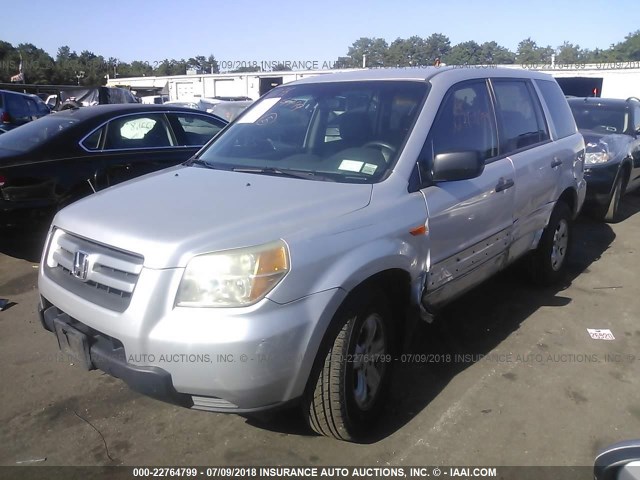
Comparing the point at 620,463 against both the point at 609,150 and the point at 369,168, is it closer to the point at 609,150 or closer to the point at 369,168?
the point at 369,168

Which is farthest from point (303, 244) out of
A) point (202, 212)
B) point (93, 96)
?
point (93, 96)

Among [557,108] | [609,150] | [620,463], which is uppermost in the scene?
[557,108]

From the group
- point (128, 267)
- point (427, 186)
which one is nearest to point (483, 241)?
point (427, 186)

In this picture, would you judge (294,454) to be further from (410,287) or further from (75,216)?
(75,216)

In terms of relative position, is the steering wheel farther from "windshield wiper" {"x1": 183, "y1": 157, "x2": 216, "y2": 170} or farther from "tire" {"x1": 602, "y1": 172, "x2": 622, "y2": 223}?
"tire" {"x1": 602, "y1": 172, "x2": 622, "y2": 223}

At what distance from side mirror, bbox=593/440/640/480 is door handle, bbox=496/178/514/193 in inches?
96.3

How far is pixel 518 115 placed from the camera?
434 centimetres

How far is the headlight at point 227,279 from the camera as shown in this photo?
89.6 inches

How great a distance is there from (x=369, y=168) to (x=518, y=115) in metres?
1.89

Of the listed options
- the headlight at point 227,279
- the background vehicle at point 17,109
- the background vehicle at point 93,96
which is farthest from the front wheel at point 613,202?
the background vehicle at point 93,96

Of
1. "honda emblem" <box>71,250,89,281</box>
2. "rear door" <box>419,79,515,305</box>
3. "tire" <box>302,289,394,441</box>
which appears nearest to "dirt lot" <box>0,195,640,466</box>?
"tire" <box>302,289,394,441</box>

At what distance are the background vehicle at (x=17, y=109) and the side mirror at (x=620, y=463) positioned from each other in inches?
486

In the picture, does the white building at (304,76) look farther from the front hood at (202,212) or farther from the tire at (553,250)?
the front hood at (202,212)

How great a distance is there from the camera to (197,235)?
7.77 feet
